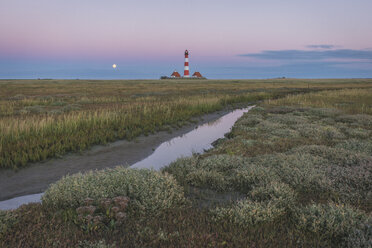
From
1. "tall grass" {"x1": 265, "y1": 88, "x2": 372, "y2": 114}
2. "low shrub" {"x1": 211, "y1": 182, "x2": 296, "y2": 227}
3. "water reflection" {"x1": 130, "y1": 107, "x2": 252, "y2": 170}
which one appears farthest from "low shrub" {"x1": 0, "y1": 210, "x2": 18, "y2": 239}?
"tall grass" {"x1": 265, "y1": 88, "x2": 372, "y2": 114}

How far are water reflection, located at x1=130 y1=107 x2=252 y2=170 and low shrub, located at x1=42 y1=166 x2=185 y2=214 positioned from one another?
2.37 m

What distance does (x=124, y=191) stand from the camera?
19.1 feet

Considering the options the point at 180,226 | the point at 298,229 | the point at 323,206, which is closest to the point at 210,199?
the point at 180,226

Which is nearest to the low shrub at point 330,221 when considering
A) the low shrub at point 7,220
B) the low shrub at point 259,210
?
the low shrub at point 259,210

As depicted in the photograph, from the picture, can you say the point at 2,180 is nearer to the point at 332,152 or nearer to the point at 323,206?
the point at 323,206

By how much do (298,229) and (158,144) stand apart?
9.37m

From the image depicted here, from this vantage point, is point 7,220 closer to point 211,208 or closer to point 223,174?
point 211,208

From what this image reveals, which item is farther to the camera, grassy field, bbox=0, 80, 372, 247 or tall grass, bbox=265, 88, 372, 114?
tall grass, bbox=265, 88, 372, 114

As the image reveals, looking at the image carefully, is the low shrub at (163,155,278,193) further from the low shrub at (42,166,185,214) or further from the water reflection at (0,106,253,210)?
the water reflection at (0,106,253,210)

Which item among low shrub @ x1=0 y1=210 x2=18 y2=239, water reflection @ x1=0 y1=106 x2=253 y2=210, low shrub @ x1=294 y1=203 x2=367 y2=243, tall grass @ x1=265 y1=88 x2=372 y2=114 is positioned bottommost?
water reflection @ x1=0 y1=106 x2=253 y2=210

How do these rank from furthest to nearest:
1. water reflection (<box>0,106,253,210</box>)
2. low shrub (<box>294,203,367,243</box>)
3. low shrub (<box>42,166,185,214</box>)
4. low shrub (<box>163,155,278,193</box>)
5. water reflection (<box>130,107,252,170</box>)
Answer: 1. water reflection (<box>130,107,252,170</box>)
2. water reflection (<box>0,106,253,210</box>)
3. low shrub (<box>163,155,278,193</box>)
4. low shrub (<box>42,166,185,214</box>)
5. low shrub (<box>294,203,367,243</box>)

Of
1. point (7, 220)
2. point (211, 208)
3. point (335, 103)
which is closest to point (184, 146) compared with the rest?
point (211, 208)

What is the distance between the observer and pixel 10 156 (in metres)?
9.18

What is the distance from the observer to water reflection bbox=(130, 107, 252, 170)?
10.6 meters
